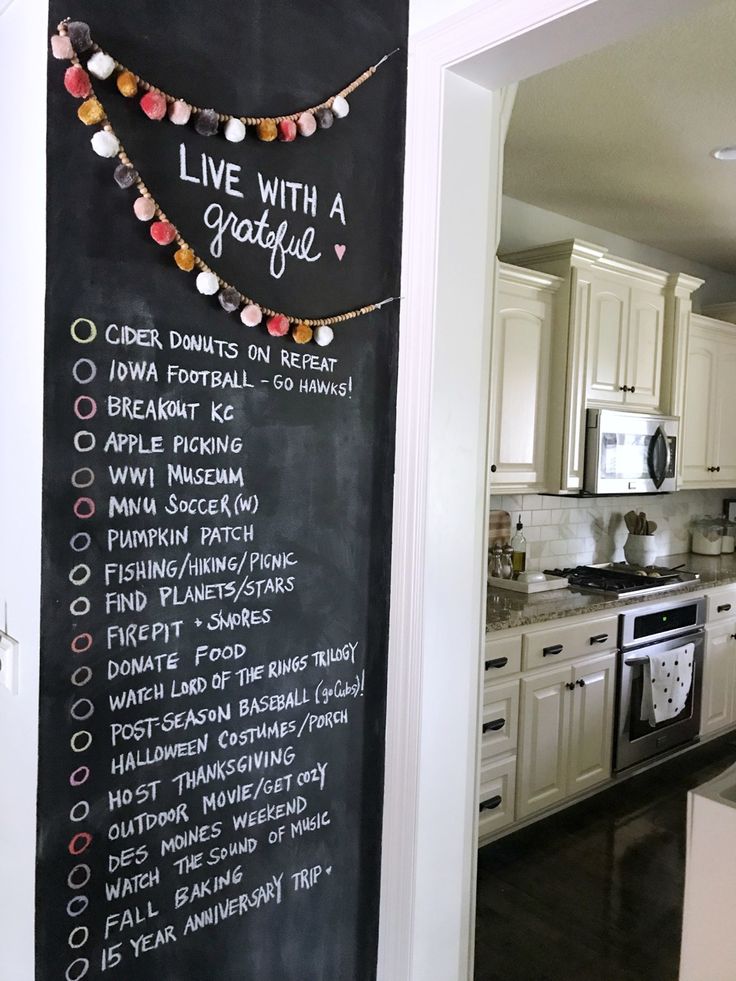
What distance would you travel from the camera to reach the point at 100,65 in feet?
3.70

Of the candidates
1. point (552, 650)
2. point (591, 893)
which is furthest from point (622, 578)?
point (591, 893)

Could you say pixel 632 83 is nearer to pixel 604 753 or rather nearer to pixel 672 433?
pixel 672 433

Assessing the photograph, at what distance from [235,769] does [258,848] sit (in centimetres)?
16

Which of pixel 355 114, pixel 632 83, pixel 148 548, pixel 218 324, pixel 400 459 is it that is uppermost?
pixel 632 83

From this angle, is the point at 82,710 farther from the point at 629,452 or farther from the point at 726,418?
Answer: the point at 726,418

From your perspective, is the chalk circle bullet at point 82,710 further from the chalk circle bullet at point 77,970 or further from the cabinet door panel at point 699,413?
the cabinet door panel at point 699,413

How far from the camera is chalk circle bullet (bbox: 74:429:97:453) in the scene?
117cm

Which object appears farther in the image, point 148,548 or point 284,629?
point 284,629

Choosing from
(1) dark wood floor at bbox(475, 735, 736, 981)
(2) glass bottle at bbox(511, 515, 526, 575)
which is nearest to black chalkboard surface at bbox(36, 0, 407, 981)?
(1) dark wood floor at bbox(475, 735, 736, 981)

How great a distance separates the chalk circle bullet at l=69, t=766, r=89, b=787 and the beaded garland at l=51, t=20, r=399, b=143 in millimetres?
971

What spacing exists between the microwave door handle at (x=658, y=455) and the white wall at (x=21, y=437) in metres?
3.38

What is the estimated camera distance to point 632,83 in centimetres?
259

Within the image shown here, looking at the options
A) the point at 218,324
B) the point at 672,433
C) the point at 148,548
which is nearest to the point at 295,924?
the point at 148,548

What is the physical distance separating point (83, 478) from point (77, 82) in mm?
547
